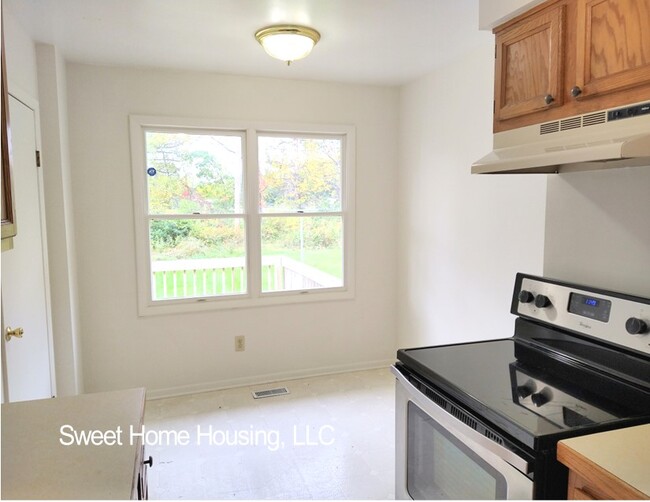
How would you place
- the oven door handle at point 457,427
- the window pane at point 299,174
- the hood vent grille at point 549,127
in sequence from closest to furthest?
1. the oven door handle at point 457,427
2. the hood vent grille at point 549,127
3. the window pane at point 299,174

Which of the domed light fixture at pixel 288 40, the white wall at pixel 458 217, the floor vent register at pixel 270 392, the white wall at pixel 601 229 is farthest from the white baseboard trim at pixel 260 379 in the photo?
the domed light fixture at pixel 288 40

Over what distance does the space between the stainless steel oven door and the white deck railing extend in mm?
2055

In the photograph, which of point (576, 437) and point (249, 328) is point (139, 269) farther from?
point (576, 437)

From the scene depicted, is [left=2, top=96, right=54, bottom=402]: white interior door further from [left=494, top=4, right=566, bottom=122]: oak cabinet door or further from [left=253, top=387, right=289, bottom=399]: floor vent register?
[left=494, top=4, right=566, bottom=122]: oak cabinet door

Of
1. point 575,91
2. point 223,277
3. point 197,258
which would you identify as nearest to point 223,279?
point 223,277

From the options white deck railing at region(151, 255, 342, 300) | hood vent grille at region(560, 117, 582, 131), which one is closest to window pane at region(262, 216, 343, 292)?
white deck railing at region(151, 255, 342, 300)

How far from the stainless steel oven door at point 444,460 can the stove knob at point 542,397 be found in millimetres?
222

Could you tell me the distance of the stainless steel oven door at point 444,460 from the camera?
125 centimetres

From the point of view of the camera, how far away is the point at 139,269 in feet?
11.0

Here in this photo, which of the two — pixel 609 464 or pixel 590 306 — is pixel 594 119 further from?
pixel 609 464

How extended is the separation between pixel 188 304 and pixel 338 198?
1.44 metres

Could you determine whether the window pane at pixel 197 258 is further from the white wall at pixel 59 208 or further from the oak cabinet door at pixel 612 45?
the oak cabinet door at pixel 612 45

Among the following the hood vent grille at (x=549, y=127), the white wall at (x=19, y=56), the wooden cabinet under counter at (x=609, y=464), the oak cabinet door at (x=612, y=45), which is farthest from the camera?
the white wall at (x=19, y=56)

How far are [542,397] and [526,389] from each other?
0.22 ft
